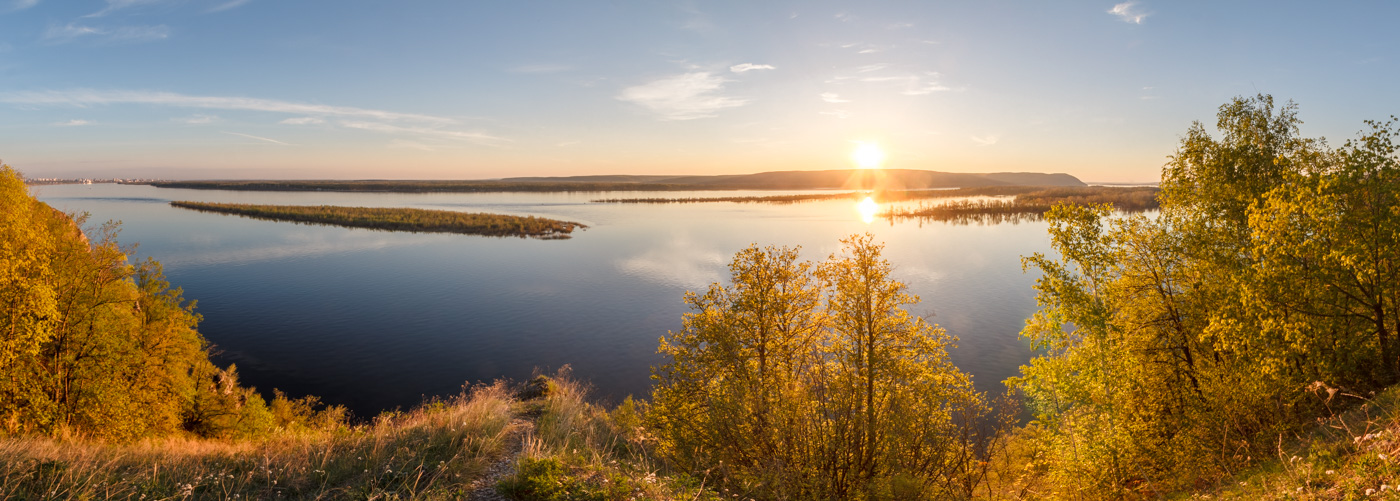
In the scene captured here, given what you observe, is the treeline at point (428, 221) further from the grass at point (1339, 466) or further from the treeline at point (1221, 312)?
the grass at point (1339, 466)

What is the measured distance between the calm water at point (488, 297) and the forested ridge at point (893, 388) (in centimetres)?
1004

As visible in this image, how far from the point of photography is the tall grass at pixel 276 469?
30.3ft

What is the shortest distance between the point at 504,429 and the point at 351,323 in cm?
3768

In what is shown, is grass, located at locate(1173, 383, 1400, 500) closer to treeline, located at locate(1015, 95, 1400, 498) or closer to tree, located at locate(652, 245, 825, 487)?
treeline, located at locate(1015, 95, 1400, 498)

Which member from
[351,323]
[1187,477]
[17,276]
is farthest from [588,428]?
[351,323]

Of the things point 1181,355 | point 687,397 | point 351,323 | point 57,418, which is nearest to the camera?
point 687,397

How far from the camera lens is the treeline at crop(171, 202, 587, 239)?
324ft

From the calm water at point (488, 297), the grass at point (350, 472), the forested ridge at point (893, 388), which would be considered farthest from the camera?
the calm water at point (488, 297)

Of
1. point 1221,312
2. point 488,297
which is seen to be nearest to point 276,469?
point 1221,312

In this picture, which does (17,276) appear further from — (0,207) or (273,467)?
(273,467)

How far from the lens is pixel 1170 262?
21375mm

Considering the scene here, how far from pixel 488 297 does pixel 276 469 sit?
44.2 metres

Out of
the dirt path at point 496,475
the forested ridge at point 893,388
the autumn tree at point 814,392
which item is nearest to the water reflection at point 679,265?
the forested ridge at point 893,388

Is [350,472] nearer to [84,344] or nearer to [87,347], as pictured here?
[87,347]
